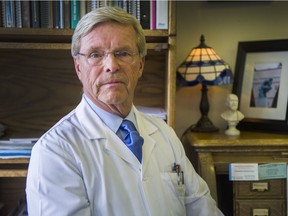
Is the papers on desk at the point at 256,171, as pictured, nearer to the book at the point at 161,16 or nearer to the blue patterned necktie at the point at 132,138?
the blue patterned necktie at the point at 132,138

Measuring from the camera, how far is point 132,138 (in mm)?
1082

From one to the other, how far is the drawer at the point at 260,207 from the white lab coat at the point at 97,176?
10.8 inches

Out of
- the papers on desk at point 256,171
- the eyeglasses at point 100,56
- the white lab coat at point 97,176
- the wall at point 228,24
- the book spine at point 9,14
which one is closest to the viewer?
the white lab coat at point 97,176

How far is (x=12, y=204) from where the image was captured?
1681 millimetres

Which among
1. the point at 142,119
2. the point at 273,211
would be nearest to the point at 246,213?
the point at 273,211

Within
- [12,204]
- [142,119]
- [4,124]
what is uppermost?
[142,119]

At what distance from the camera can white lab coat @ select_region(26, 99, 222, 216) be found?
→ 903 mm

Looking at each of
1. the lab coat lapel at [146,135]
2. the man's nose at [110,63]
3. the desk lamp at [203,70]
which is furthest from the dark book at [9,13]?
the desk lamp at [203,70]

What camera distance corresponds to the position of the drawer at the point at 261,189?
1.38 meters

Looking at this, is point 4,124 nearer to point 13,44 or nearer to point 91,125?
point 13,44

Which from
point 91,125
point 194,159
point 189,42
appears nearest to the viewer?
point 91,125

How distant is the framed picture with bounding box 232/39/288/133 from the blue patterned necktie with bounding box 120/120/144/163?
753 millimetres

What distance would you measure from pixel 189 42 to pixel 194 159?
62 centimetres

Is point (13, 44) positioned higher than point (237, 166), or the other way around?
point (13, 44)
